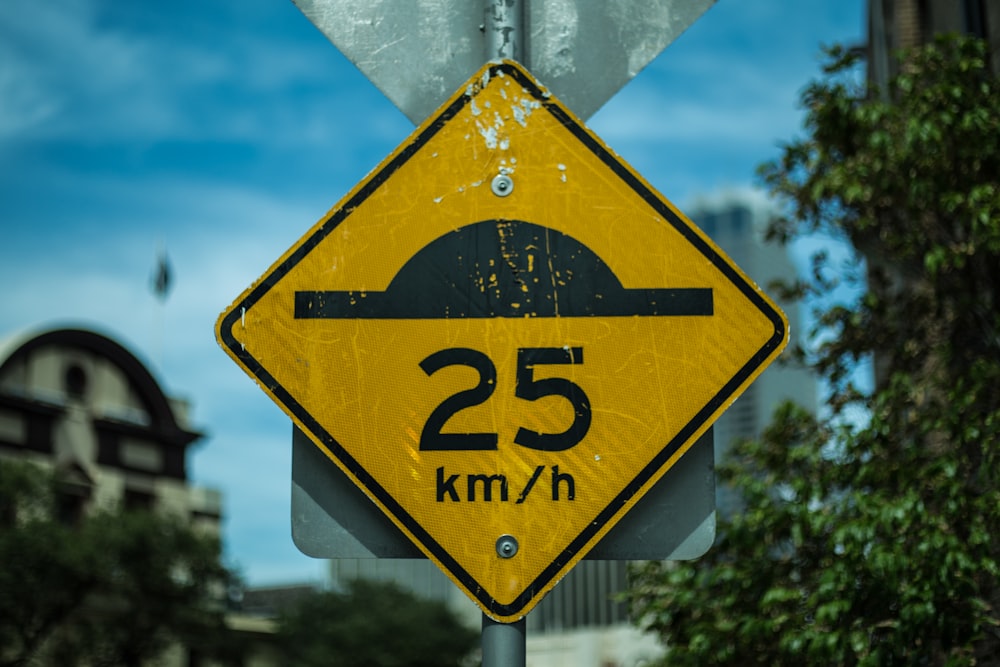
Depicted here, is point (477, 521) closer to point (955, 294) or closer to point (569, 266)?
point (569, 266)

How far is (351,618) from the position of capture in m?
44.5

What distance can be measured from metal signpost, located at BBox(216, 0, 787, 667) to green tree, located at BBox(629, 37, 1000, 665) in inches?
207

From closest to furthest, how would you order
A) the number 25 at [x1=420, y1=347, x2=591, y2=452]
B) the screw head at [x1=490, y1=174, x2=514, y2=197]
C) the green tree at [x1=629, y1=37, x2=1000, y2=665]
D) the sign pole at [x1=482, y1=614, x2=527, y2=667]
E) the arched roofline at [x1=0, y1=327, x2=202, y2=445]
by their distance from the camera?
the sign pole at [x1=482, y1=614, x2=527, y2=667], the number 25 at [x1=420, y1=347, x2=591, y2=452], the screw head at [x1=490, y1=174, x2=514, y2=197], the green tree at [x1=629, y1=37, x2=1000, y2=665], the arched roofline at [x1=0, y1=327, x2=202, y2=445]

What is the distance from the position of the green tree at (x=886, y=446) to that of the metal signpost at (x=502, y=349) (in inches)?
207

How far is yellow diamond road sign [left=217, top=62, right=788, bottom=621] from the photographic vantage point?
2463 millimetres

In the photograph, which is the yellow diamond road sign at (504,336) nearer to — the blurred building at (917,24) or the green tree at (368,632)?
the blurred building at (917,24)

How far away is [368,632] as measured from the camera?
4400 cm

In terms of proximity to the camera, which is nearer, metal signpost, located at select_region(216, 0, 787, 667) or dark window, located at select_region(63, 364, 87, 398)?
metal signpost, located at select_region(216, 0, 787, 667)

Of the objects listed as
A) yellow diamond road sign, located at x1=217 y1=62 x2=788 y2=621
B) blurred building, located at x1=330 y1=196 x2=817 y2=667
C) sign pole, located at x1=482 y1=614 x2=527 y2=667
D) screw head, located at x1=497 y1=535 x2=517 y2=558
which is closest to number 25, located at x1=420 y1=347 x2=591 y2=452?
yellow diamond road sign, located at x1=217 y1=62 x2=788 y2=621

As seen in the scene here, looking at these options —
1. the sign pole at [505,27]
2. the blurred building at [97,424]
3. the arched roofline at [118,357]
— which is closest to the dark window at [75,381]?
the blurred building at [97,424]

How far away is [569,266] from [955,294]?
24.8 feet

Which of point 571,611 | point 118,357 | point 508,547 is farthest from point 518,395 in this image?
point 571,611

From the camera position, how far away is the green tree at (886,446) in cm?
761

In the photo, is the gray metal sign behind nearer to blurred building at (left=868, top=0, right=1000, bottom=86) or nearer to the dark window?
blurred building at (left=868, top=0, right=1000, bottom=86)
